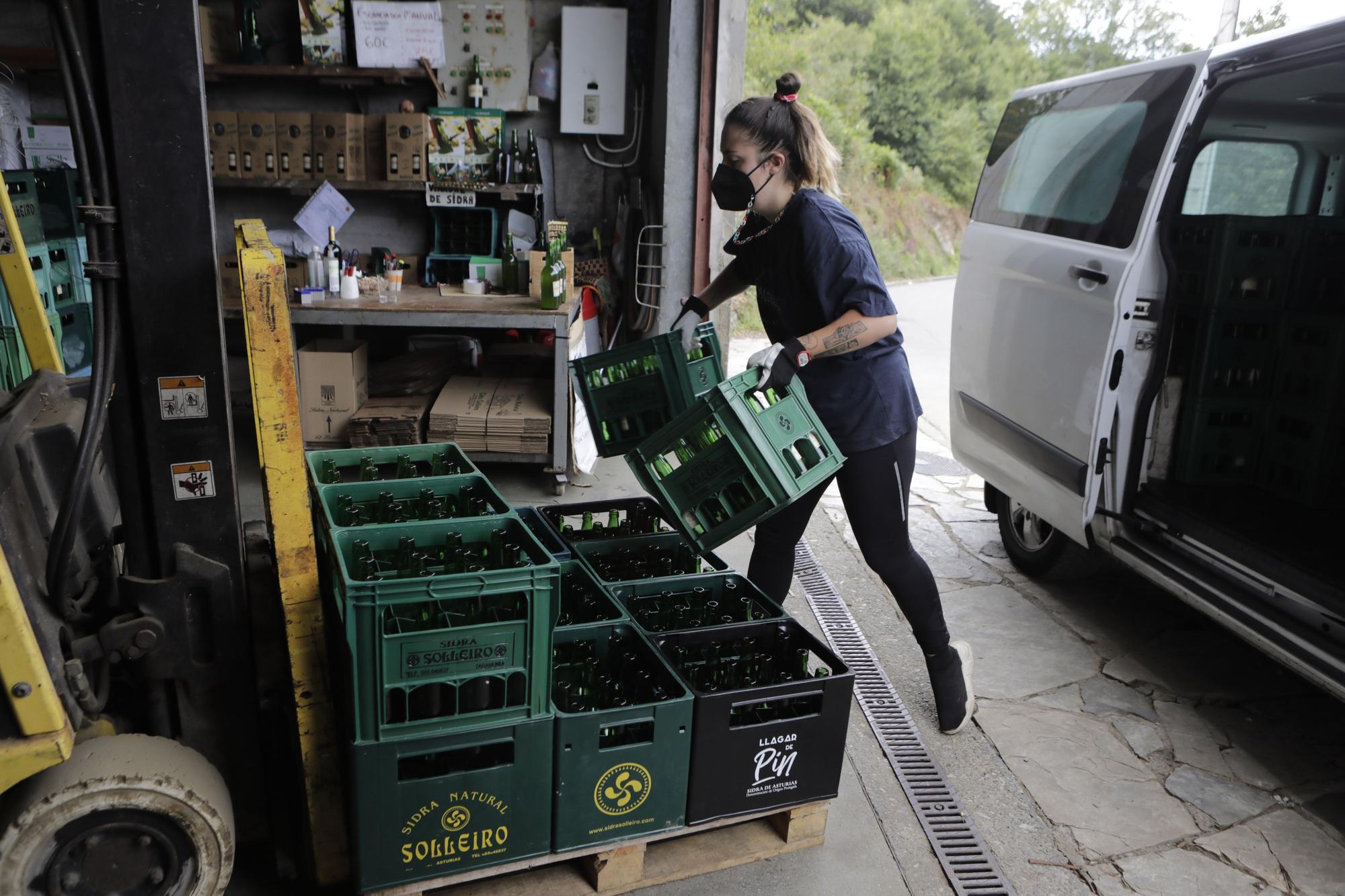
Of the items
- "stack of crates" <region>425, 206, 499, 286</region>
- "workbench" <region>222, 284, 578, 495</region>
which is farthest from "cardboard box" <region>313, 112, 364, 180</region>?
"workbench" <region>222, 284, 578, 495</region>

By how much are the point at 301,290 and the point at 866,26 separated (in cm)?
3025

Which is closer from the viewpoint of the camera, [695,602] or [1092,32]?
[695,602]

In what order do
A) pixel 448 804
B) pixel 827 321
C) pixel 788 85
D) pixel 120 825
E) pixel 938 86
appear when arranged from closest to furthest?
pixel 120 825, pixel 448 804, pixel 827 321, pixel 788 85, pixel 938 86

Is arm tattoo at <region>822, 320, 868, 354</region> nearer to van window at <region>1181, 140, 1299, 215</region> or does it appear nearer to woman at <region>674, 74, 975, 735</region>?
woman at <region>674, 74, 975, 735</region>

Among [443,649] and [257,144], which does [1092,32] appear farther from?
[443,649]

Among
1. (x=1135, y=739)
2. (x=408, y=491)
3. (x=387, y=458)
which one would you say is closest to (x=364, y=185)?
(x=387, y=458)

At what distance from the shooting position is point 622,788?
96.3 inches

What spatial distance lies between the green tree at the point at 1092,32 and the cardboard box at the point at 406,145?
3187 centimetres

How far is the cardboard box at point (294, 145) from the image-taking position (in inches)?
259

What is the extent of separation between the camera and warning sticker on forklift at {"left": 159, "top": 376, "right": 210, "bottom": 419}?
229 centimetres

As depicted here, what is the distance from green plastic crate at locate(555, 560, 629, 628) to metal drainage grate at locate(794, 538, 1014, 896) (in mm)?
758

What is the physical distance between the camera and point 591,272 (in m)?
7.36

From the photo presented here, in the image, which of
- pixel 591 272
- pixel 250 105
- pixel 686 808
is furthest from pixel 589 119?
pixel 686 808

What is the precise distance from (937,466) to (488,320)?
3452mm
